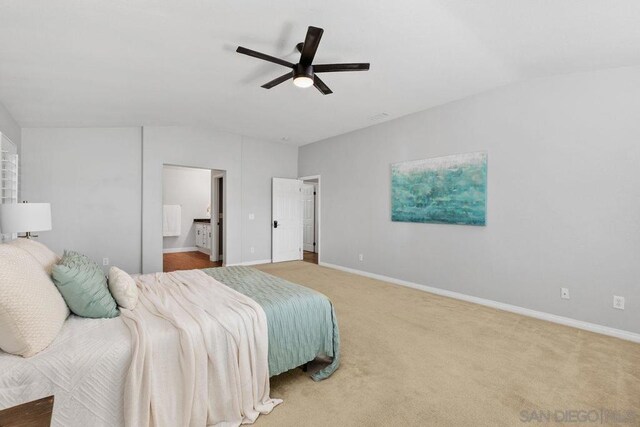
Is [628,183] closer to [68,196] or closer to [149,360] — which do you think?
[149,360]

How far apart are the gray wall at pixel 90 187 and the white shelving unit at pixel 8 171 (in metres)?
0.52

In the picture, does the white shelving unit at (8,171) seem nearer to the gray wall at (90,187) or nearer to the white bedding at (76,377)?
the gray wall at (90,187)

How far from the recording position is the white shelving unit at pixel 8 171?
3466 millimetres

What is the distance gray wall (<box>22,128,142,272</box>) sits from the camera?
4.50 m

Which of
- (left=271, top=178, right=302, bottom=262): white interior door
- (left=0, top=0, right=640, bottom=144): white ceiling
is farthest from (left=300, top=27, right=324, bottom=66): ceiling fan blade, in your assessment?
(left=271, top=178, right=302, bottom=262): white interior door

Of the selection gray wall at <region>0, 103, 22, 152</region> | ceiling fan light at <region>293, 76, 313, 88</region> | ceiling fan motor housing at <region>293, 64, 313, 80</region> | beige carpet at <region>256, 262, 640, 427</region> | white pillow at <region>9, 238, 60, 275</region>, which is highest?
ceiling fan motor housing at <region>293, 64, 313, 80</region>

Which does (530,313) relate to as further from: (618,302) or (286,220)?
(286,220)

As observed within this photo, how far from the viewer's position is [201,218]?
8.90 meters

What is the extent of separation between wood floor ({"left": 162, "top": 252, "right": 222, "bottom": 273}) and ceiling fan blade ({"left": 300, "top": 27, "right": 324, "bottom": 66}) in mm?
5058

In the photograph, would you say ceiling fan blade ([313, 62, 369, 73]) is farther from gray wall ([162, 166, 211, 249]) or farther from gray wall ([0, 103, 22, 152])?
gray wall ([162, 166, 211, 249])

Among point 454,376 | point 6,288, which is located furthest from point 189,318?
point 454,376

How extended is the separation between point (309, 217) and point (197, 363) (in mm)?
7071

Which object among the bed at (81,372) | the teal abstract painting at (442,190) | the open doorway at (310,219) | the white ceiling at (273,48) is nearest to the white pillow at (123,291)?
the bed at (81,372)

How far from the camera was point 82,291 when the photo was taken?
1.70 meters
